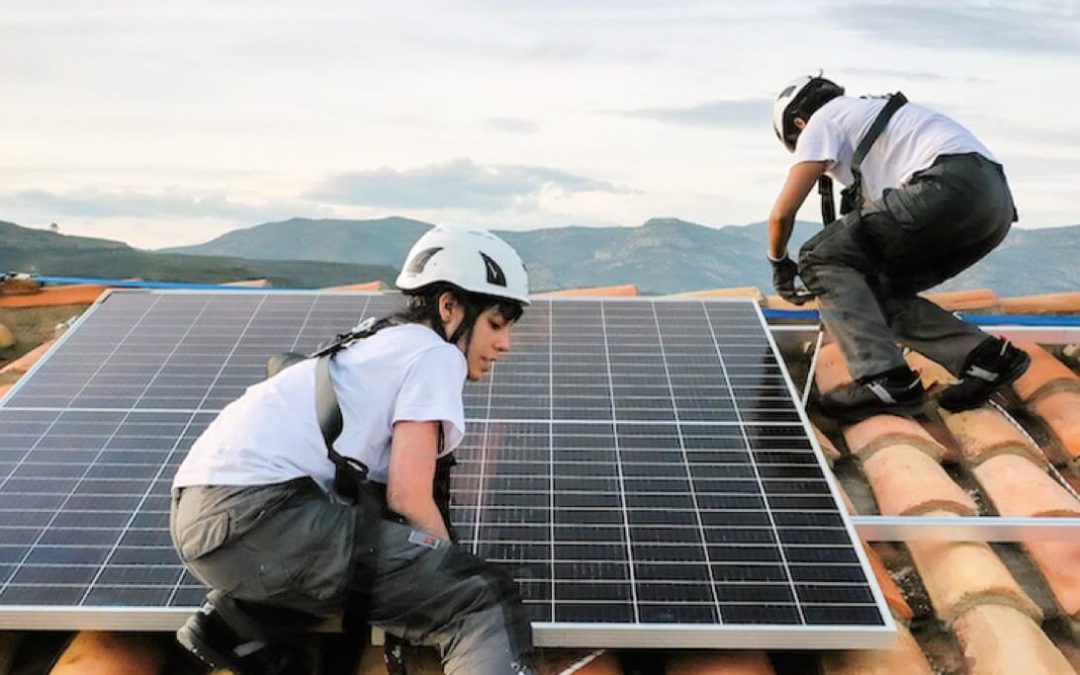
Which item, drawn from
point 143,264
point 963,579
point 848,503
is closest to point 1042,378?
point 848,503

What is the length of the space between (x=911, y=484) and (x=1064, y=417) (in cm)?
152

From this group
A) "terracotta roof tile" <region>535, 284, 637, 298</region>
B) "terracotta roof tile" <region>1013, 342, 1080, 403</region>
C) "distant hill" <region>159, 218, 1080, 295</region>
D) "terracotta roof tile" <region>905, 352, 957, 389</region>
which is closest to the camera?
"terracotta roof tile" <region>1013, 342, 1080, 403</region>

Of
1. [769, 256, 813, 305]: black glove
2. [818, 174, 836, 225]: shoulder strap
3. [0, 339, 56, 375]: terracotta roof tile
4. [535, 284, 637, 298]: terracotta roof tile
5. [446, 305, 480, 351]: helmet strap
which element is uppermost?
[446, 305, 480, 351]: helmet strap

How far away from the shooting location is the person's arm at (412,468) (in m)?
3.13

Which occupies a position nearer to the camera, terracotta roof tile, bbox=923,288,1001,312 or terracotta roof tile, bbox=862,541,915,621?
terracotta roof tile, bbox=862,541,915,621

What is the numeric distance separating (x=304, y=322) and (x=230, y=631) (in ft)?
9.36

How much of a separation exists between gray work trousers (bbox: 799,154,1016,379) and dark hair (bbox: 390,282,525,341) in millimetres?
2786

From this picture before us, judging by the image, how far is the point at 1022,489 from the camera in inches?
194

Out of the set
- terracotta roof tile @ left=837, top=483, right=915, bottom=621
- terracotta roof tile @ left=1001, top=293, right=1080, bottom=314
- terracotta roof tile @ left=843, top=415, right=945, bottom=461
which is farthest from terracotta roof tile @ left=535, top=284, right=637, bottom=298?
terracotta roof tile @ left=837, top=483, right=915, bottom=621

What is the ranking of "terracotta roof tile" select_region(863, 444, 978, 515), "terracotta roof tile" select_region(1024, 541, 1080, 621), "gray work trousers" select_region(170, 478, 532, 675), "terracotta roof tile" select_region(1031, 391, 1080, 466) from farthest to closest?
"terracotta roof tile" select_region(1031, 391, 1080, 466)
"terracotta roof tile" select_region(863, 444, 978, 515)
"terracotta roof tile" select_region(1024, 541, 1080, 621)
"gray work trousers" select_region(170, 478, 532, 675)

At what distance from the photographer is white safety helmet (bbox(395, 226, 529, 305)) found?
3535mm

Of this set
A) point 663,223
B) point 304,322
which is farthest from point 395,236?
point 304,322

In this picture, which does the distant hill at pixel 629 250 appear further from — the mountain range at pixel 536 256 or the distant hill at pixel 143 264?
the distant hill at pixel 143 264

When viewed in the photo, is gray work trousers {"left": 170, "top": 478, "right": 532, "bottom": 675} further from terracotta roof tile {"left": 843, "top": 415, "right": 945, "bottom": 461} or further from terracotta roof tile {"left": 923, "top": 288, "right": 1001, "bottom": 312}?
terracotta roof tile {"left": 923, "top": 288, "right": 1001, "bottom": 312}
